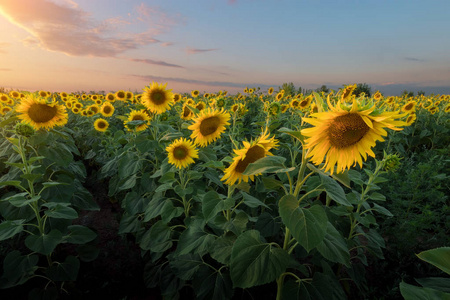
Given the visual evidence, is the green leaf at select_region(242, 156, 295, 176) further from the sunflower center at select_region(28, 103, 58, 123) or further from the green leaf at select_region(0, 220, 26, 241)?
the sunflower center at select_region(28, 103, 58, 123)

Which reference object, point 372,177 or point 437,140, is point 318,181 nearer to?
point 372,177

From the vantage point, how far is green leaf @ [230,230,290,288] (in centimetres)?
142

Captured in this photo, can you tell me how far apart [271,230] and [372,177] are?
1162mm

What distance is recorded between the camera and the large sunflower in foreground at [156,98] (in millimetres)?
3645

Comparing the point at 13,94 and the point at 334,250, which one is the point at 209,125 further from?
the point at 13,94

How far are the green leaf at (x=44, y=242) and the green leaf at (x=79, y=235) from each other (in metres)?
0.17

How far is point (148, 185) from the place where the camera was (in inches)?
116

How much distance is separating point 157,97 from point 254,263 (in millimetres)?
2821

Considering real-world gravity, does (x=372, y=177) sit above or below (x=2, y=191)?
above

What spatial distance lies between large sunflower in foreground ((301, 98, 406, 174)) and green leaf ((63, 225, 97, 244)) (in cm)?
217

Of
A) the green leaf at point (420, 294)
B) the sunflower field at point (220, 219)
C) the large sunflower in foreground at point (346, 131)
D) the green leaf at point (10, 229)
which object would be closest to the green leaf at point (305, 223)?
the sunflower field at point (220, 219)

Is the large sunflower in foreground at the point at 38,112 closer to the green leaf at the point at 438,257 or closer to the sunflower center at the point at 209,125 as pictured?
the sunflower center at the point at 209,125

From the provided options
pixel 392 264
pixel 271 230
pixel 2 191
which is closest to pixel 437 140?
pixel 392 264

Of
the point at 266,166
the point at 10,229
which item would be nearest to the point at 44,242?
the point at 10,229
